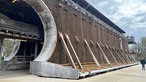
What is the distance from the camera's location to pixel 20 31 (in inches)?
674

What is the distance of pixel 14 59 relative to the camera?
70.5 feet

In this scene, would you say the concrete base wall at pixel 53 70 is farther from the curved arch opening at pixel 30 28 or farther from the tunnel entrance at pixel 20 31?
the tunnel entrance at pixel 20 31

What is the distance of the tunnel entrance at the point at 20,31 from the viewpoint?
53.9ft

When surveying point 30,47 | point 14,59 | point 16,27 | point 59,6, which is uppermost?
point 59,6

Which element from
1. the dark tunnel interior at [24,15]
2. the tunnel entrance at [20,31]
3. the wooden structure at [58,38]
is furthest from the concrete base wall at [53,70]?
the dark tunnel interior at [24,15]

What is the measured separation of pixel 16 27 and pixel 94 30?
43.6 feet

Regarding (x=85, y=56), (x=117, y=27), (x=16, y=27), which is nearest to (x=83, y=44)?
(x=85, y=56)

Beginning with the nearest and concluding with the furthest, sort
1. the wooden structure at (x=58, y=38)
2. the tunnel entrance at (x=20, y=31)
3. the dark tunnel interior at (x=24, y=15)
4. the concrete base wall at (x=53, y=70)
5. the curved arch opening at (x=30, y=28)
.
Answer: the concrete base wall at (x=53, y=70) → the wooden structure at (x=58, y=38) → the curved arch opening at (x=30, y=28) → the tunnel entrance at (x=20, y=31) → the dark tunnel interior at (x=24, y=15)

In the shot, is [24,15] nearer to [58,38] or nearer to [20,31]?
[20,31]

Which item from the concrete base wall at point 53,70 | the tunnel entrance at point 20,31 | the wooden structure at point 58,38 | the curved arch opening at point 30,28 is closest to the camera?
the concrete base wall at point 53,70

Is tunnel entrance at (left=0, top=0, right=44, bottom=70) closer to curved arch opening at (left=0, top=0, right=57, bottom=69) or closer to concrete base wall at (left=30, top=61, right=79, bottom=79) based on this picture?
curved arch opening at (left=0, top=0, right=57, bottom=69)

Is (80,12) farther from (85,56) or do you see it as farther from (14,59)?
(14,59)

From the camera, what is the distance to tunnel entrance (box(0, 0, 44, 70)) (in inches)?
647

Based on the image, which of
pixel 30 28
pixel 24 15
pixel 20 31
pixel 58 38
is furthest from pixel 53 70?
pixel 24 15
